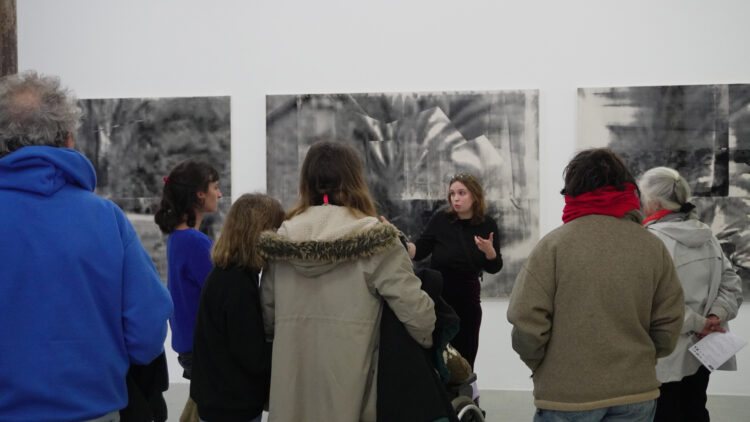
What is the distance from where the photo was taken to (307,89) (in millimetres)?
6512

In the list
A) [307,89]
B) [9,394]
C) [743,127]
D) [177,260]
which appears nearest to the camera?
[9,394]

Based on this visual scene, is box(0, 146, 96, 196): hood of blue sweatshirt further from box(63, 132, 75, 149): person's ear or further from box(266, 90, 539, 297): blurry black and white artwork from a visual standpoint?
box(266, 90, 539, 297): blurry black and white artwork

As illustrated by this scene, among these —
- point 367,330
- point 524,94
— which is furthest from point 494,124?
point 367,330

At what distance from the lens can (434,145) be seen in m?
6.35

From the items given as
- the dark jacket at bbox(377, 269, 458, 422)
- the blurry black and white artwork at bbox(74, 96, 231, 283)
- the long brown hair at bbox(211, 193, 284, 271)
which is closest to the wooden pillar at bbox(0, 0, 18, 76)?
the long brown hair at bbox(211, 193, 284, 271)

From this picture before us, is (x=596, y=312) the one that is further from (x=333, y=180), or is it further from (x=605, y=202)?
(x=333, y=180)

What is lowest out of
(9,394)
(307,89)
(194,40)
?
(9,394)

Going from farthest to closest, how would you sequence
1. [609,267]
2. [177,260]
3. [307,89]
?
[307,89] < [177,260] < [609,267]

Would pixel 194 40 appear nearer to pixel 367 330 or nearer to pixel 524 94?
pixel 524 94

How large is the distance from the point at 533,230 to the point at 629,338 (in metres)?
3.51

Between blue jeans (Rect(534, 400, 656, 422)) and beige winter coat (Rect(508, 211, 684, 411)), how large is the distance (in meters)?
0.04

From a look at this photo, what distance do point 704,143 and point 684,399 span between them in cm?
300

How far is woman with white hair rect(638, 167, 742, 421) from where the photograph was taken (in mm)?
3689

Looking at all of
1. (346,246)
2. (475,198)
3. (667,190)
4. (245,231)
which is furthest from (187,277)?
(667,190)
